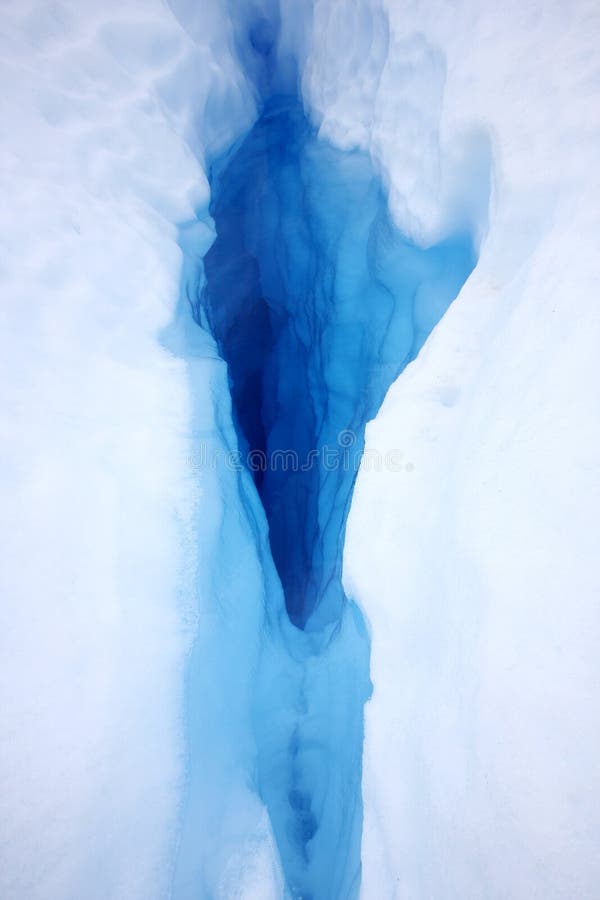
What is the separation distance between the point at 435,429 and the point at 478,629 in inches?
28.3

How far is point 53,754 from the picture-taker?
133 centimetres

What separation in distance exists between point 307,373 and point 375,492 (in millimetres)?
2354

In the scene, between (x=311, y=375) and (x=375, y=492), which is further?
(x=311, y=375)

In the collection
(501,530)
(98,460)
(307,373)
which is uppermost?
(501,530)

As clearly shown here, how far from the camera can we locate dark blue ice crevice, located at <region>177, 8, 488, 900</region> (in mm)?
1983

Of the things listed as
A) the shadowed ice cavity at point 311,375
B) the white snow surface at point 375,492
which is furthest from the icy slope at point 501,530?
the shadowed ice cavity at point 311,375

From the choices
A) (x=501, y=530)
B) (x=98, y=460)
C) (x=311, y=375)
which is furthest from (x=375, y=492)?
(x=311, y=375)

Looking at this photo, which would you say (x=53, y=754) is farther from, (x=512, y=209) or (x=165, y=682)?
(x=512, y=209)

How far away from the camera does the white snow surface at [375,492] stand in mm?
1081

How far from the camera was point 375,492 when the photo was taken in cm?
174

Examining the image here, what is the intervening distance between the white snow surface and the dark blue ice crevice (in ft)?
1.19

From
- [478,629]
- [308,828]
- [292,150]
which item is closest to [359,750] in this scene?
[308,828]

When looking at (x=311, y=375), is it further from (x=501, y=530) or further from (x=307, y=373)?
(x=501, y=530)

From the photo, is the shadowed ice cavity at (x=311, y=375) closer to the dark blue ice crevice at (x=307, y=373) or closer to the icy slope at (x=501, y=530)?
the dark blue ice crevice at (x=307, y=373)
